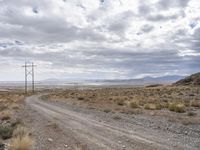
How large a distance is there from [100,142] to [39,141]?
8.53 ft

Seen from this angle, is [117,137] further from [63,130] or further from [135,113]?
[135,113]

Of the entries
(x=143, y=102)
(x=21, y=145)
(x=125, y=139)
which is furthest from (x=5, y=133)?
(x=143, y=102)

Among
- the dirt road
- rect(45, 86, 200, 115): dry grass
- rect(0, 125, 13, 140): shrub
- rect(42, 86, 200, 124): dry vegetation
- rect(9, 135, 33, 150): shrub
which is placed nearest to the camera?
rect(9, 135, 33, 150): shrub

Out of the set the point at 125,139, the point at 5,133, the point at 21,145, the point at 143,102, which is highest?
the point at 21,145

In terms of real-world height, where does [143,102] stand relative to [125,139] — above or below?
above

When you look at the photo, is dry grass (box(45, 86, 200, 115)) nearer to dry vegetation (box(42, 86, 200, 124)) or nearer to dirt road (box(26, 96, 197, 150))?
dry vegetation (box(42, 86, 200, 124))

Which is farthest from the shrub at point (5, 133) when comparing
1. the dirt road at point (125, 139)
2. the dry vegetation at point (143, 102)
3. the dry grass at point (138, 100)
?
the dry grass at point (138, 100)

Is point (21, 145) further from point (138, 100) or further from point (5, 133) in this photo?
point (138, 100)

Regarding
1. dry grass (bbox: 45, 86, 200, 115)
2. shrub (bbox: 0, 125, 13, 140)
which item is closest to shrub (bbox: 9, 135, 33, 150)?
shrub (bbox: 0, 125, 13, 140)

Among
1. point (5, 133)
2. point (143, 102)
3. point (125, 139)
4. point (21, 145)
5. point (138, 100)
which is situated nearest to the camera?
point (21, 145)

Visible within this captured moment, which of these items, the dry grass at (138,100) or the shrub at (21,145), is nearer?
the shrub at (21,145)

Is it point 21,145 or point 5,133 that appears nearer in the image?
point 21,145

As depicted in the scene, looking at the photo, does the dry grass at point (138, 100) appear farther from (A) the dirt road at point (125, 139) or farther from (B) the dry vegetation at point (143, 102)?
(A) the dirt road at point (125, 139)

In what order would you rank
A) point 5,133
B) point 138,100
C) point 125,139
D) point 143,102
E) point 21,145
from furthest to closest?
point 138,100, point 143,102, point 5,133, point 125,139, point 21,145
